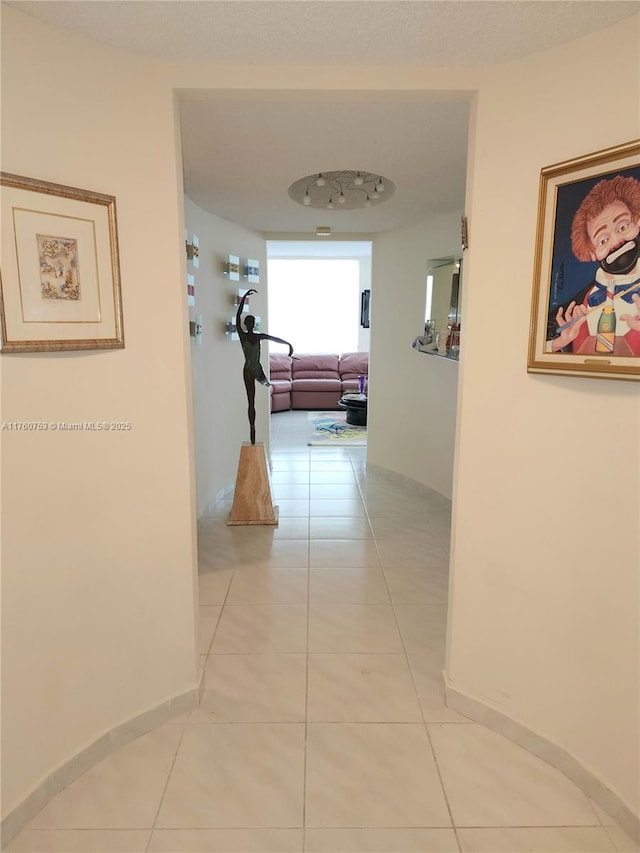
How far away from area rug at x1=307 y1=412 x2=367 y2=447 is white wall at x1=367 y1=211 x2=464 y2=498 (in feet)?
3.86

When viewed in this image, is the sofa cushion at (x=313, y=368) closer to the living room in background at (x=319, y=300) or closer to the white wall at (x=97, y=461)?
the living room in background at (x=319, y=300)

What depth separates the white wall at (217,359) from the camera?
352 cm

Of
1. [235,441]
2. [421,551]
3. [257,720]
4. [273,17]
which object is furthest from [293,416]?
[273,17]

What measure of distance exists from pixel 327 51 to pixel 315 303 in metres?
7.44

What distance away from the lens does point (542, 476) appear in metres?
1.59

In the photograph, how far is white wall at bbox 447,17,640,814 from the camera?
1.39 metres

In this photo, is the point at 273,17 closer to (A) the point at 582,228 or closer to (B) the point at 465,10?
(B) the point at 465,10

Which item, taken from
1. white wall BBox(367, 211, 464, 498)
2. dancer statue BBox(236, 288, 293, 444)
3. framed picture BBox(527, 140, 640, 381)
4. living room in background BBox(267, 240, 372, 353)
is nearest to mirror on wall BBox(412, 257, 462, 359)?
white wall BBox(367, 211, 464, 498)

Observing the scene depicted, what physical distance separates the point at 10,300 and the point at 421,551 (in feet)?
8.60

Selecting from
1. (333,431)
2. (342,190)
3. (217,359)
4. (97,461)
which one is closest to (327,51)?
(97,461)

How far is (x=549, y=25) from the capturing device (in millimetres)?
1321

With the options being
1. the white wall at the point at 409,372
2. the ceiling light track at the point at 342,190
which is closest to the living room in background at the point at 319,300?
the white wall at the point at 409,372

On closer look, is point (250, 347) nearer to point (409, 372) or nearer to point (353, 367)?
point (409, 372)

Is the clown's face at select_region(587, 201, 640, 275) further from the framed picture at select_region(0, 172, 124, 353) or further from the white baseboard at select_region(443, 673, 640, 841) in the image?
the white baseboard at select_region(443, 673, 640, 841)
